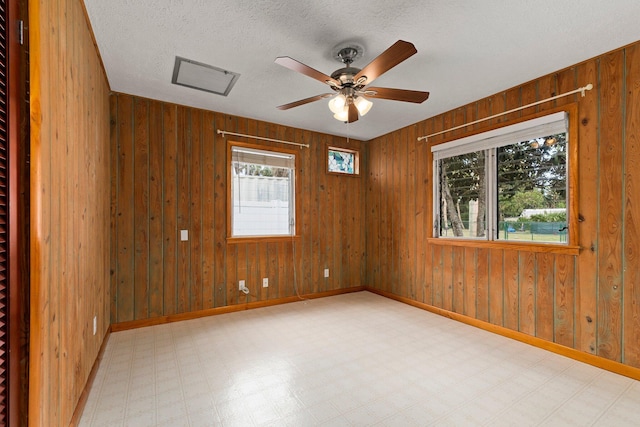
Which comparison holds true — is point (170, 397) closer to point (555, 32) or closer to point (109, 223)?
point (109, 223)

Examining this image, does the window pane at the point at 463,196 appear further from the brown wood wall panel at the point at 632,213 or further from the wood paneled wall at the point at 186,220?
the wood paneled wall at the point at 186,220

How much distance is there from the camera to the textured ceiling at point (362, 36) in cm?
188

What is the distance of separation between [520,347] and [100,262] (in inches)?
154

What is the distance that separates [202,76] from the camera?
9.12ft

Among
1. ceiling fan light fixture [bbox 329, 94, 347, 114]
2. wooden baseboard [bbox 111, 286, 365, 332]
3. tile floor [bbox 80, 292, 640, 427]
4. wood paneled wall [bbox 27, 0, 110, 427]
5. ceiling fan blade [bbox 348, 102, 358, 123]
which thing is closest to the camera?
wood paneled wall [bbox 27, 0, 110, 427]

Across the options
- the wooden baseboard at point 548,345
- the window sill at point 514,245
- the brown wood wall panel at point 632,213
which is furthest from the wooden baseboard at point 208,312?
the brown wood wall panel at point 632,213

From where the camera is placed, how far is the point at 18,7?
1.09 m

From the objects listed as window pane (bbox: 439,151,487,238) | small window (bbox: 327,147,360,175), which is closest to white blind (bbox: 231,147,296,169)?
small window (bbox: 327,147,360,175)

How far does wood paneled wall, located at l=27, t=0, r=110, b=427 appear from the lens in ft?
3.75

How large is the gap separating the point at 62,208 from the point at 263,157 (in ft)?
8.86

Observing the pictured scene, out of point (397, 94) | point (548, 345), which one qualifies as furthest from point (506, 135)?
point (548, 345)

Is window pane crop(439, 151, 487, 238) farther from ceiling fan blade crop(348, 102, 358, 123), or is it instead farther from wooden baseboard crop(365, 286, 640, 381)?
ceiling fan blade crop(348, 102, 358, 123)

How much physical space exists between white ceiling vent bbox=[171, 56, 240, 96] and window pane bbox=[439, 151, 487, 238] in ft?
8.80

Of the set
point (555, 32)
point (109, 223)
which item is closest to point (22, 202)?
point (109, 223)
